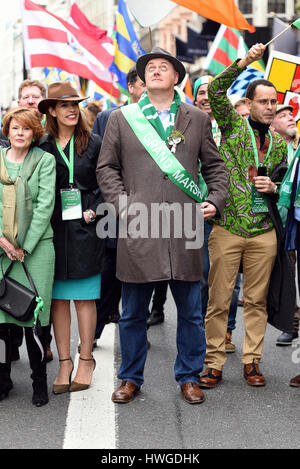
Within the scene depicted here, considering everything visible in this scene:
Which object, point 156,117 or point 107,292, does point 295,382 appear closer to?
point 107,292

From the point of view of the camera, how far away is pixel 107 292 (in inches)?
233

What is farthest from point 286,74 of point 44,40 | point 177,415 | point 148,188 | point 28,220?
point 177,415

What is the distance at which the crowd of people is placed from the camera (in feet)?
14.8

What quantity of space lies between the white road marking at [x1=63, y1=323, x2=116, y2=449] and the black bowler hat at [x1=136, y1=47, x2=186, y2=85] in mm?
2116

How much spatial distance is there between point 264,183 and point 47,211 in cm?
150

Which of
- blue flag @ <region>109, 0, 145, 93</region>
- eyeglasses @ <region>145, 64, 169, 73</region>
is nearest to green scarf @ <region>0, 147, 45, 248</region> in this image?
eyeglasses @ <region>145, 64, 169, 73</region>

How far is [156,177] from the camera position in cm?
447

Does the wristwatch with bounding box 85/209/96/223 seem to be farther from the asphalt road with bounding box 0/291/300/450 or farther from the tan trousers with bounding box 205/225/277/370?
the asphalt road with bounding box 0/291/300/450

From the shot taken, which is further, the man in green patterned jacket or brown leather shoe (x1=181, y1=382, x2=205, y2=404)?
the man in green patterned jacket

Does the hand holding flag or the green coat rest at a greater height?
the hand holding flag

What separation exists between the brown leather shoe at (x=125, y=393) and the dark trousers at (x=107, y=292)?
47.3 inches

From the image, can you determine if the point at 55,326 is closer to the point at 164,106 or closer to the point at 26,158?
the point at 26,158
